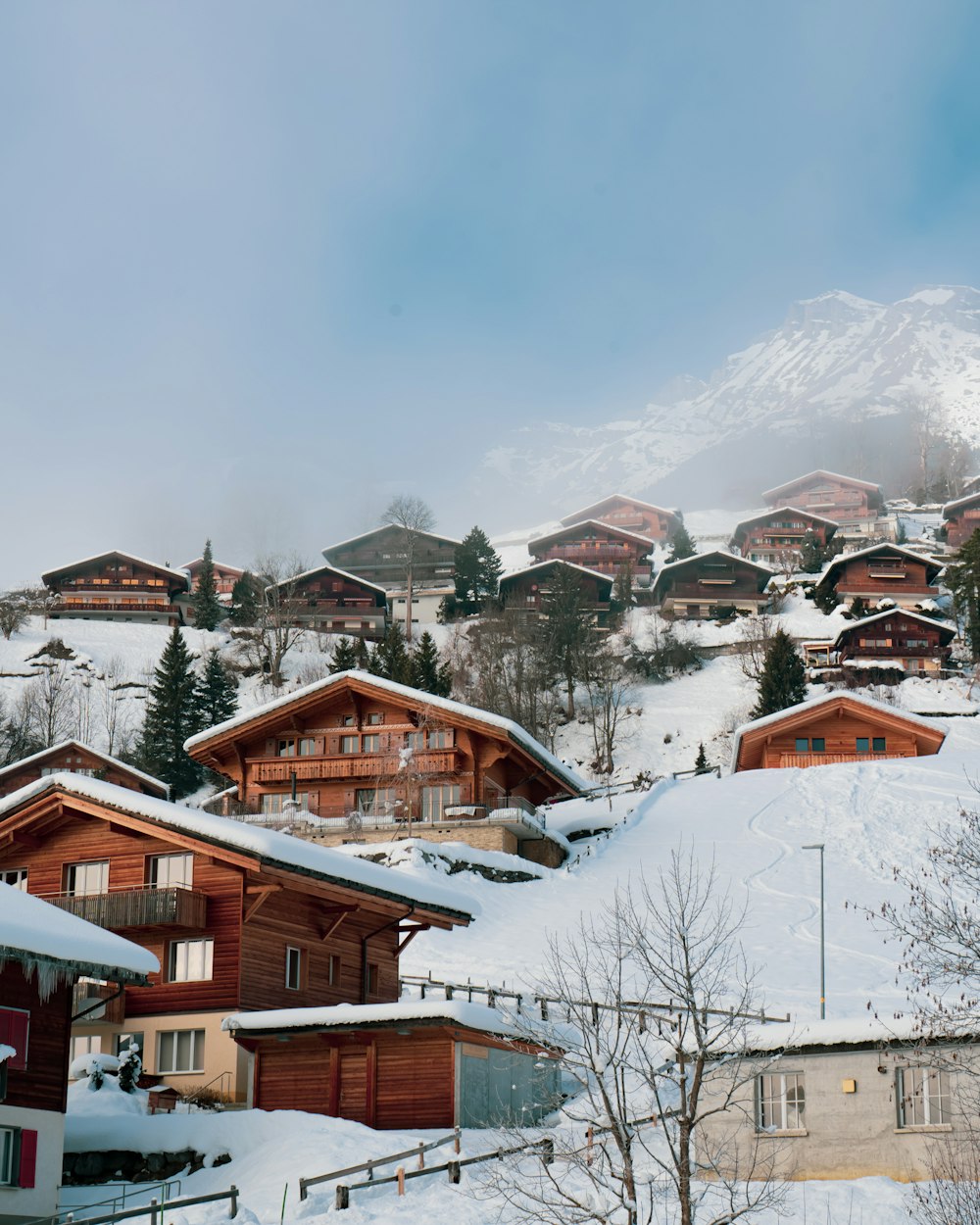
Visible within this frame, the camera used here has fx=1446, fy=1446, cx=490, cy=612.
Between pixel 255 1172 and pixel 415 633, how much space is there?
8897 cm

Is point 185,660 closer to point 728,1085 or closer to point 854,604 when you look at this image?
point 854,604

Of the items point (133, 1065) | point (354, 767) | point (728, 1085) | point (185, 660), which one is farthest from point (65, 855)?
point (185, 660)

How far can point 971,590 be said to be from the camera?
96000mm

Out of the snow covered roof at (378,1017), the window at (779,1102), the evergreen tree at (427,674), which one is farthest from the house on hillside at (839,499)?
the window at (779,1102)

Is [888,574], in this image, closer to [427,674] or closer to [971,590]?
[971,590]

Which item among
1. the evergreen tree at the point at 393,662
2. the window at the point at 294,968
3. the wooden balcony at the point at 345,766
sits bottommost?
the window at the point at 294,968

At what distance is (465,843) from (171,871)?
76.1ft

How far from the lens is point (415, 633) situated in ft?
367

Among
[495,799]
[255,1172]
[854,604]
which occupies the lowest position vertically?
[255,1172]

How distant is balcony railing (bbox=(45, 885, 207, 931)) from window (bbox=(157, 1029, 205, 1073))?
7.33 feet

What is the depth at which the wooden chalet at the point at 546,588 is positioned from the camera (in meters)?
112

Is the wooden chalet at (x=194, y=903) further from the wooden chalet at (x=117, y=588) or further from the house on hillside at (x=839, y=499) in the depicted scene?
the house on hillside at (x=839, y=499)

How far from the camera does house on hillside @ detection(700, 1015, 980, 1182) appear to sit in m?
21.1

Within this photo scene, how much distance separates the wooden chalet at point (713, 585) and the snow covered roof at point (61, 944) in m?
94.3
